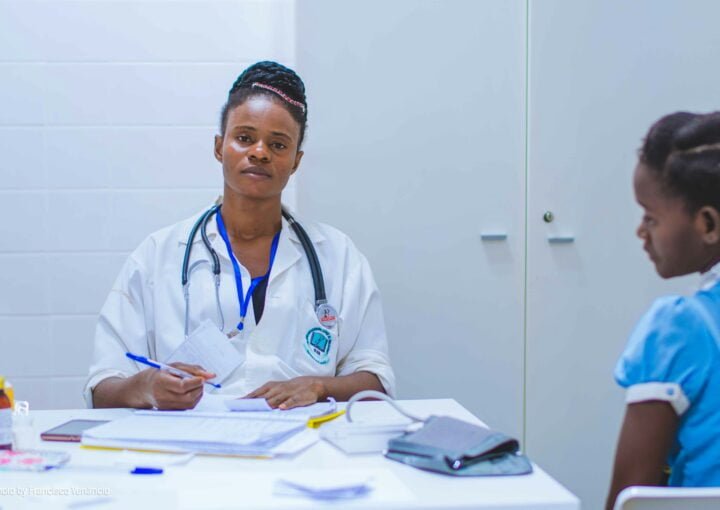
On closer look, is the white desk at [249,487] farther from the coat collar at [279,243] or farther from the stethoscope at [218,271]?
the coat collar at [279,243]

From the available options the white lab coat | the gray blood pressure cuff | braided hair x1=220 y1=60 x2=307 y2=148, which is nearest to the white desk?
the gray blood pressure cuff

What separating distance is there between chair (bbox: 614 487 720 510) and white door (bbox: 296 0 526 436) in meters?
1.53

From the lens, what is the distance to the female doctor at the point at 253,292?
1945 millimetres

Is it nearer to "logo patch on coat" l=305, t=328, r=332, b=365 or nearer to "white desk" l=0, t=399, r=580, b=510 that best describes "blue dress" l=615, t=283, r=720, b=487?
"white desk" l=0, t=399, r=580, b=510

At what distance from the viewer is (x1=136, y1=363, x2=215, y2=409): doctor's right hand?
5.47 ft

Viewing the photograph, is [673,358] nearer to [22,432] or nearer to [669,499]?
[669,499]

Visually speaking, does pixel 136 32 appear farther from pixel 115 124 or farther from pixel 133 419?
pixel 133 419

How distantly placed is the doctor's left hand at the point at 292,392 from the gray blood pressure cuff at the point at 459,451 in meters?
0.39

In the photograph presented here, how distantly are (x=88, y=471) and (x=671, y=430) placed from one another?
35.7 inches

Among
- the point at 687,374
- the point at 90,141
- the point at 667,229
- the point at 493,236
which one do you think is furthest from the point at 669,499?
the point at 90,141

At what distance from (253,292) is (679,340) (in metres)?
1.08

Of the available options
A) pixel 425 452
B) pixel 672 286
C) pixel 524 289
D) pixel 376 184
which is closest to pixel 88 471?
pixel 425 452

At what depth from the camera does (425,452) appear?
1.32 m

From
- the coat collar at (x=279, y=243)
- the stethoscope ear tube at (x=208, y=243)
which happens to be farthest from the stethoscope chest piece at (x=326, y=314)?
the stethoscope ear tube at (x=208, y=243)
